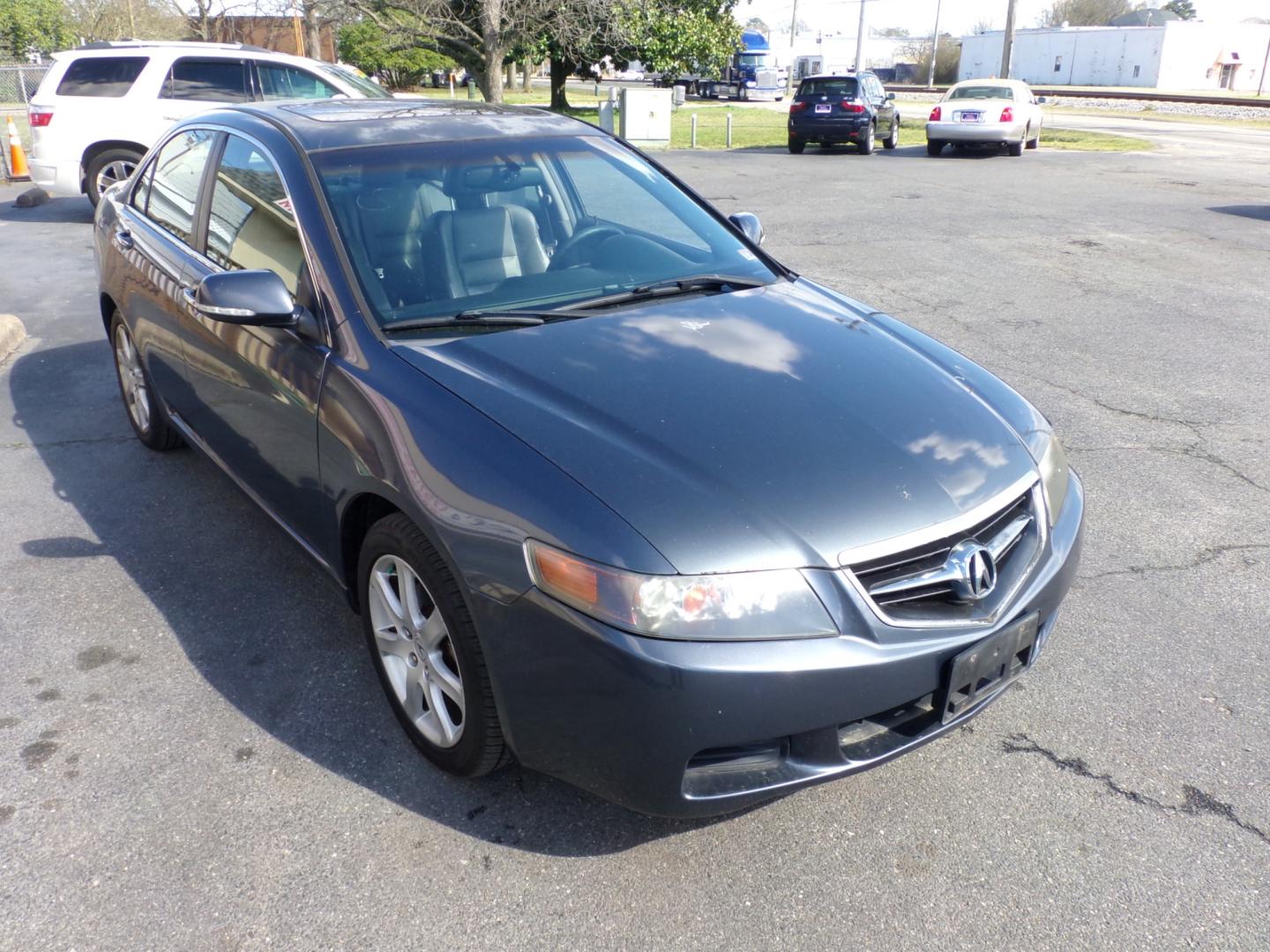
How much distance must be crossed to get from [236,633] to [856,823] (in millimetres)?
2208

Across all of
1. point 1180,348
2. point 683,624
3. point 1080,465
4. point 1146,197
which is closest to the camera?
point 683,624

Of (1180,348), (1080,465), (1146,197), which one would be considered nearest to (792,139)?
(1146,197)

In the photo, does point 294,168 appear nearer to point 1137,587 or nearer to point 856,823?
point 856,823

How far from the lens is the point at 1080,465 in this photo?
5.26 m

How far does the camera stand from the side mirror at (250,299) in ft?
10.5

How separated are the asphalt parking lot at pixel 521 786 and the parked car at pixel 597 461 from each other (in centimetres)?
30

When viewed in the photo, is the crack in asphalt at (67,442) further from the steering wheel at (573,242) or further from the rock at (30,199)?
the rock at (30,199)

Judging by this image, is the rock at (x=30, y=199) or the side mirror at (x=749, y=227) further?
the rock at (x=30, y=199)

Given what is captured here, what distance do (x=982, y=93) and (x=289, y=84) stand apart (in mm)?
14684

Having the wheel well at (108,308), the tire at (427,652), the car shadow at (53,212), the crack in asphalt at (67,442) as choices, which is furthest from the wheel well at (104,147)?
the tire at (427,652)

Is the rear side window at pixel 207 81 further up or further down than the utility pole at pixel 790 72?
further down

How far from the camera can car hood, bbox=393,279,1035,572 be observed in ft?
8.14

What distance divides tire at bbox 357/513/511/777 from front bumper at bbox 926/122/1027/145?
20.1 metres

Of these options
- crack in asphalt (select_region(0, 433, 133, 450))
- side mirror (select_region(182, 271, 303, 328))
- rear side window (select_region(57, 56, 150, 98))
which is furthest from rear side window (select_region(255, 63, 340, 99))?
side mirror (select_region(182, 271, 303, 328))
